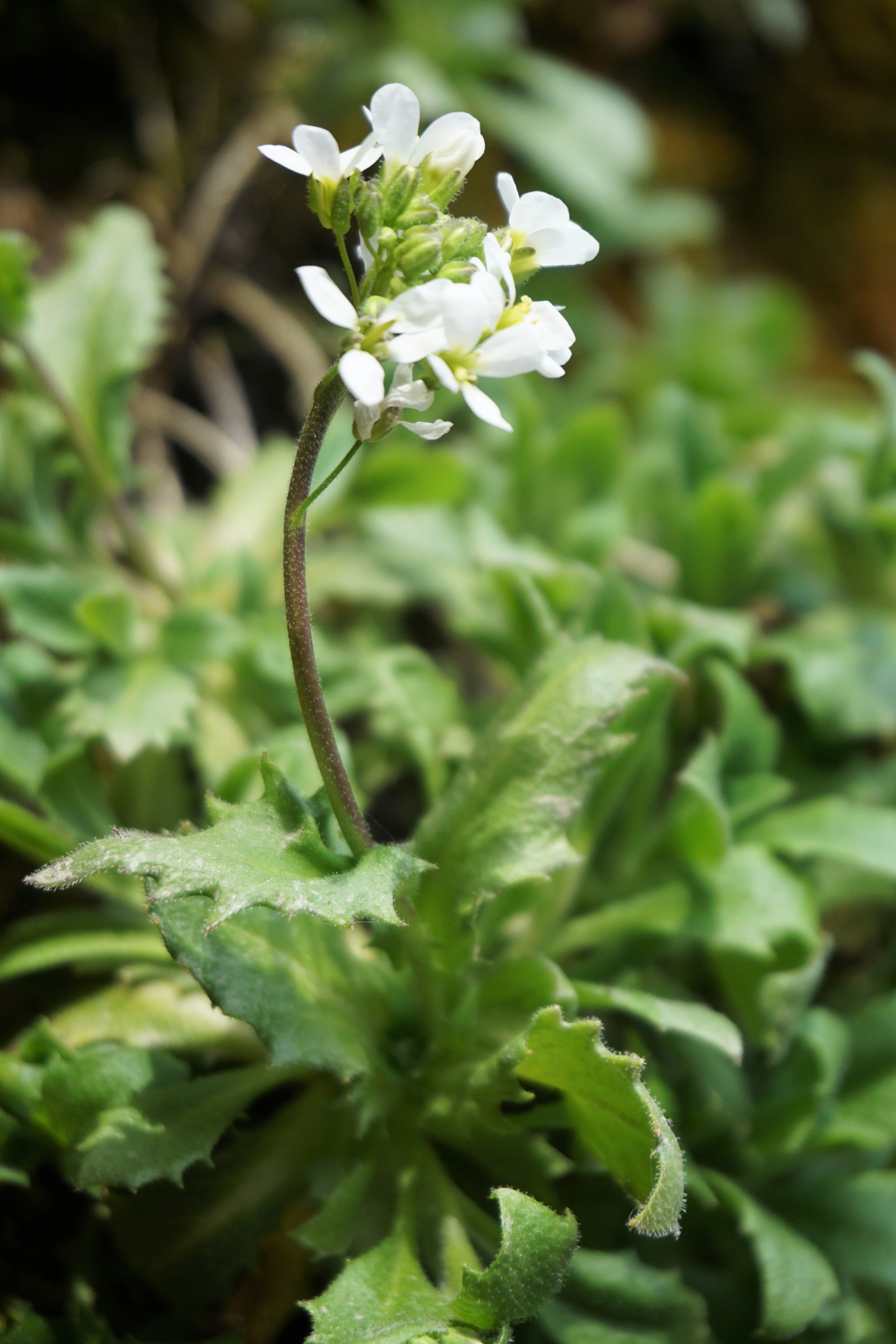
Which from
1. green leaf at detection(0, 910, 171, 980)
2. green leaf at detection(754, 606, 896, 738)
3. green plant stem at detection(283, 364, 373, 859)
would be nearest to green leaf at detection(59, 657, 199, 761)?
green leaf at detection(0, 910, 171, 980)

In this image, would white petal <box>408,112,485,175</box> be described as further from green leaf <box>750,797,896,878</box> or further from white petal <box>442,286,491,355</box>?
green leaf <box>750,797,896,878</box>

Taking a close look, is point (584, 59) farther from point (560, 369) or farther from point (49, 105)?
point (560, 369)

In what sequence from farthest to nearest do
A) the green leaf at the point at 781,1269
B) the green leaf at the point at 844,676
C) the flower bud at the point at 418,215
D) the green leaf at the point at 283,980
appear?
the green leaf at the point at 844,676, the green leaf at the point at 781,1269, the green leaf at the point at 283,980, the flower bud at the point at 418,215

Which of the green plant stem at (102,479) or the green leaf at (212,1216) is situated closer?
the green leaf at (212,1216)

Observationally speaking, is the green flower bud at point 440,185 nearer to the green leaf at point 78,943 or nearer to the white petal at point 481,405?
the white petal at point 481,405

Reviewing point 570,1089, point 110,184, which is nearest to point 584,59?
point 110,184

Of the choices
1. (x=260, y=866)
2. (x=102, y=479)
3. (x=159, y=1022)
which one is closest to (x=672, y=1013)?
(x=260, y=866)

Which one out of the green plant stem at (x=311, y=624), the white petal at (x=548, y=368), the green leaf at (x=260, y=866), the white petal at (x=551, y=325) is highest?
the white petal at (x=551, y=325)

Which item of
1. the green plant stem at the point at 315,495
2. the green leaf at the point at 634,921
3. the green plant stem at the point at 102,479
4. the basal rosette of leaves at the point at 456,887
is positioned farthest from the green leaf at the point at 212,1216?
the green plant stem at the point at 102,479
